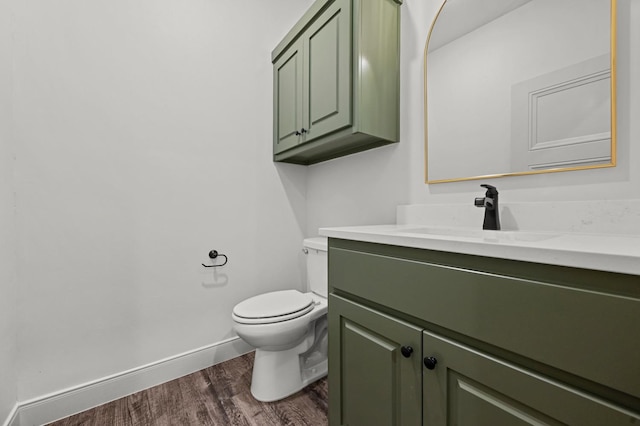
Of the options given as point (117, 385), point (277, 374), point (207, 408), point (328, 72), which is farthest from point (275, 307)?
point (328, 72)

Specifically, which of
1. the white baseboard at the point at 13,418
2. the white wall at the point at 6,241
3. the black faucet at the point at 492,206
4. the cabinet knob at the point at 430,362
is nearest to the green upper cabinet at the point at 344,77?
the black faucet at the point at 492,206

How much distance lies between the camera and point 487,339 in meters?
0.61

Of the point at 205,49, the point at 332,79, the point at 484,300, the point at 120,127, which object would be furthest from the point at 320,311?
the point at 205,49

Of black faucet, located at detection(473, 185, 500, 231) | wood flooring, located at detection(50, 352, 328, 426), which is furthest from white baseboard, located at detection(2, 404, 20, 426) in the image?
black faucet, located at detection(473, 185, 500, 231)

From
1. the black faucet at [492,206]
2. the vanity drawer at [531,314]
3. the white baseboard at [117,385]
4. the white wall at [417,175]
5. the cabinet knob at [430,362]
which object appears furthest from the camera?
the white baseboard at [117,385]

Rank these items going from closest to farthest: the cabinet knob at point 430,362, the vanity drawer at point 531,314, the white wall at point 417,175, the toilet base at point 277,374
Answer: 1. the vanity drawer at point 531,314
2. the cabinet knob at point 430,362
3. the white wall at point 417,175
4. the toilet base at point 277,374

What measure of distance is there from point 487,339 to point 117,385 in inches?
69.9

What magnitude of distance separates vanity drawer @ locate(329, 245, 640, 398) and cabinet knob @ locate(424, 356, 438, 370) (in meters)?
0.09

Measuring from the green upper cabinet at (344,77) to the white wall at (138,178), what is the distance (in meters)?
0.41

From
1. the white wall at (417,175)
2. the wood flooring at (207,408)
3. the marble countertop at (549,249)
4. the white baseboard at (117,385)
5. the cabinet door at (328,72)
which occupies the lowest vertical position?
the wood flooring at (207,408)

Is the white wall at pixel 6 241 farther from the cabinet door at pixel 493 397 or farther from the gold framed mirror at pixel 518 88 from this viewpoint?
the gold framed mirror at pixel 518 88

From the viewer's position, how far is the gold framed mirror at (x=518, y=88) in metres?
0.88

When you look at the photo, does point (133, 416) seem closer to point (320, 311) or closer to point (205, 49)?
point (320, 311)

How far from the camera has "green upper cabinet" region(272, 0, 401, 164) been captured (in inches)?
51.0
